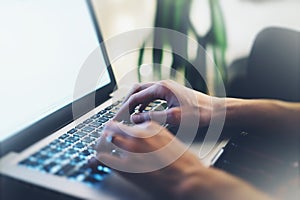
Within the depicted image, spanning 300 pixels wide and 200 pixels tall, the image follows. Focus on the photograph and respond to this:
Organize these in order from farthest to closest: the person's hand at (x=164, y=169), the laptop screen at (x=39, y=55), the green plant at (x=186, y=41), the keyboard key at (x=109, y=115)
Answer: the green plant at (x=186, y=41) < the keyboard key at (x=109, y=115) < the laptop screen at (x=39, y=55) < the person's hand at (x=164, y=169)

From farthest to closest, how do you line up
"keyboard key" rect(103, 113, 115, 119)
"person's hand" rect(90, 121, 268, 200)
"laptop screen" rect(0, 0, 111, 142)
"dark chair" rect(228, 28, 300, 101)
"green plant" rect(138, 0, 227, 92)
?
"green plant" rect(138, 0, 227, 92) < "dark chair" rect(228, 28, 300, 101) < "keyboard key" rect(103, 113, 115, 119) < "laptop screen" rect(0, 0, 111, 142) < "person's hand" rect(90, 121, 268, 200)

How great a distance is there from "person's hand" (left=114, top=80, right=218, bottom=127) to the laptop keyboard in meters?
0.06

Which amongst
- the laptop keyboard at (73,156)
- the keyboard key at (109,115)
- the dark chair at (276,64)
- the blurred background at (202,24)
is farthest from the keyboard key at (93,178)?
the dark chair at (276,64)

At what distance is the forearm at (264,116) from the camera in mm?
568

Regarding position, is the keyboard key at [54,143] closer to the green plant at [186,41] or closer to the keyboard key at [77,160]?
the keyboard key at [77,160]

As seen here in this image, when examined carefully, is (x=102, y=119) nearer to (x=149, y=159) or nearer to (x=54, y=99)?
(x=54, y=99)

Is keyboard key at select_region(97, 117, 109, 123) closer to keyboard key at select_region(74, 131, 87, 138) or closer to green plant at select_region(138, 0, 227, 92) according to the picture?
keyboard key at select_region(74, 131, 87, 138)

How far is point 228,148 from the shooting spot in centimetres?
55

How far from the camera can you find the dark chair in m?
0.73

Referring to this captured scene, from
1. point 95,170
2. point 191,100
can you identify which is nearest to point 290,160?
point 191,100

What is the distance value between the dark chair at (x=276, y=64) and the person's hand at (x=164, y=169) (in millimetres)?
404

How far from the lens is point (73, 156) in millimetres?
447

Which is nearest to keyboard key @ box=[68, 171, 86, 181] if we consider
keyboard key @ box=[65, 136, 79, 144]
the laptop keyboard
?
the laptop keyboard

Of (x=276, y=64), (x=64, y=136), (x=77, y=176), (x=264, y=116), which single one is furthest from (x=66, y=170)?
(x=276, y=64)
